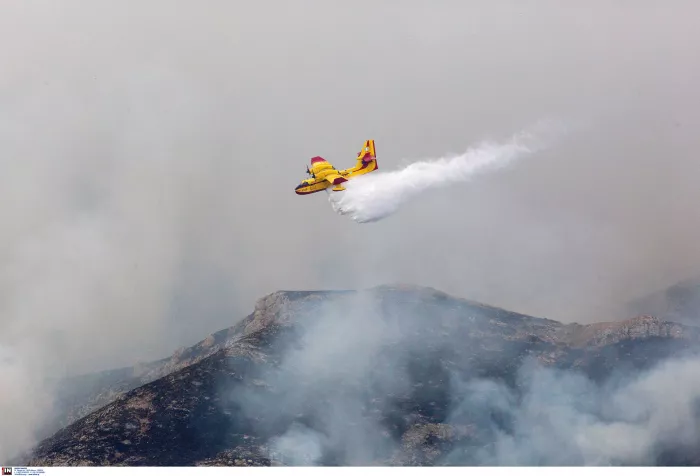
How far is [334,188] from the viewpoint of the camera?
19450 centimetres
